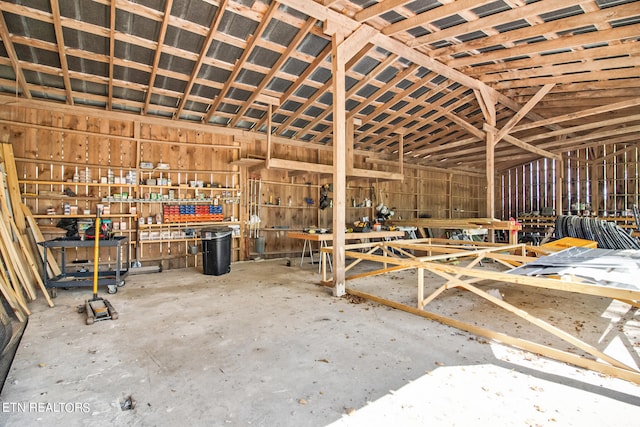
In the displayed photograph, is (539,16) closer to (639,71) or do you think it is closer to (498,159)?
(639,71)

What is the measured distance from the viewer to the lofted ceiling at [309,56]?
4578mm

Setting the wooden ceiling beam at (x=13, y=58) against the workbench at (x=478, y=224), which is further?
the workbench at (x=478, y=224)

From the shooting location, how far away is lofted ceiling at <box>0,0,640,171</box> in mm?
4578

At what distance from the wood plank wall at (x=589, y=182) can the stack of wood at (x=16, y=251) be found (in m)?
17.1

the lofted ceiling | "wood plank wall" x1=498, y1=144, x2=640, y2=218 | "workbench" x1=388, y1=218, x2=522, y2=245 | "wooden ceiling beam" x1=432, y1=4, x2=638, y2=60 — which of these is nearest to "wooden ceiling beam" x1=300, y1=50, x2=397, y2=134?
the lofted ceiling

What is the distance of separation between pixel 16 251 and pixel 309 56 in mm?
5591

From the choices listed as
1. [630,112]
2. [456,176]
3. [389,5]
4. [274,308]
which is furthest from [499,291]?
[456,176]

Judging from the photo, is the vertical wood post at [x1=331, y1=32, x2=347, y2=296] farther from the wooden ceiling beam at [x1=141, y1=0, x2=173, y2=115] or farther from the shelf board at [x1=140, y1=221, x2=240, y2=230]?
the shelf board at [x1=140, y1=221, x2=240, y2=230]

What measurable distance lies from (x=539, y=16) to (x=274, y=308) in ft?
19.0

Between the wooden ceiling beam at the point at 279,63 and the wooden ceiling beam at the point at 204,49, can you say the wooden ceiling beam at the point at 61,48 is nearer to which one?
the wooden ceiling beam at the point at 204,49

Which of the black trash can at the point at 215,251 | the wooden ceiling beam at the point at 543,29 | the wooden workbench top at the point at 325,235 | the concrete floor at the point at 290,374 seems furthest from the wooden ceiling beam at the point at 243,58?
the concrete floor at the point at 290,374

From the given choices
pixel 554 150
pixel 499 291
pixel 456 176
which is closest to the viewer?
pixel 499 291

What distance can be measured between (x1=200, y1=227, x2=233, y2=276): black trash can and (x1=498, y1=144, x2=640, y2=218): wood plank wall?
14.3m

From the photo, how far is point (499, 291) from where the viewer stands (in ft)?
16.6
